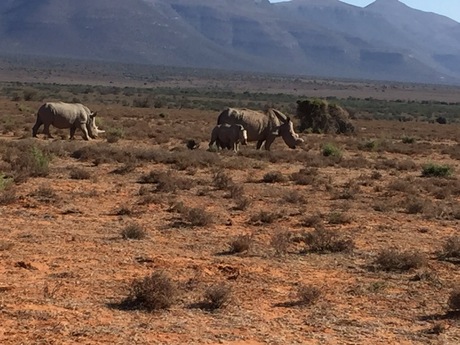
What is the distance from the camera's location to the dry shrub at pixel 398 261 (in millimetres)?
11469

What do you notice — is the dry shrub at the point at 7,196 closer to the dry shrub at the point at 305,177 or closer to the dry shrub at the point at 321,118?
the dry shrub at the point at 305,177

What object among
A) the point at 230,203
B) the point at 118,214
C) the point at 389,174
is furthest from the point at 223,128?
the point at 118,214

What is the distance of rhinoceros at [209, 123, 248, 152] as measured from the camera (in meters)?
25.9

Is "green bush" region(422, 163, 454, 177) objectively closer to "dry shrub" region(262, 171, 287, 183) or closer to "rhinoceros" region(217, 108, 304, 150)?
"rhinoceros" region(217, 108, 304, 150)

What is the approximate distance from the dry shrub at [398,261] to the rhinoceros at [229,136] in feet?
47.4

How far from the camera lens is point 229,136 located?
26141mm

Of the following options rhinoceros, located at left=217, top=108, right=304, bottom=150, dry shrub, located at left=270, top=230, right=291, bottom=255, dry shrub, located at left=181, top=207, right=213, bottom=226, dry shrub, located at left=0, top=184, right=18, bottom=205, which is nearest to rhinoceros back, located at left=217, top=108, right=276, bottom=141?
rhinoceros, located at left=217, top=108, right=304, bottom=150

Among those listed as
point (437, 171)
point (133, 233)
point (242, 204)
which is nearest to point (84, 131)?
point (437, 171)

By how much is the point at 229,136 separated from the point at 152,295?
1728 cm

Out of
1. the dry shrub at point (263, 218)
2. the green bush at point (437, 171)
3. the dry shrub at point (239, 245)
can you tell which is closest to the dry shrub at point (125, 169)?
the dry shrub at point (263, 218)

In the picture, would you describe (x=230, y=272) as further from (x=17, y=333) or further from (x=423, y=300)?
(x=17, y=333)

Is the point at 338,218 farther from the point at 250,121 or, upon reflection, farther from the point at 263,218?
the point at 250,121

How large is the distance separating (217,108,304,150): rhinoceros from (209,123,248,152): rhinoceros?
396 mm

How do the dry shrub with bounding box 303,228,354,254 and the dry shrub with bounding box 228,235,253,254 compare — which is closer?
the dry shrub with bounding box 228,235,253,254
